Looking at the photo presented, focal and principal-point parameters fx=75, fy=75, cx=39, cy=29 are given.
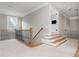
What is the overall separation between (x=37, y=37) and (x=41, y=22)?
4.02ft

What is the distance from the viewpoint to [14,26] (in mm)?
7629

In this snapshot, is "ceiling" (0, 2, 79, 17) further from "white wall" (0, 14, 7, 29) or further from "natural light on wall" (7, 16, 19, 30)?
"natural light on wall" (7, 16, 19, 30)

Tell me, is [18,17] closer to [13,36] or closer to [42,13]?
[13,36]

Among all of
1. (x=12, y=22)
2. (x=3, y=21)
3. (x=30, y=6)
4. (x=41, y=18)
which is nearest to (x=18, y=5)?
(x=30, y=6)

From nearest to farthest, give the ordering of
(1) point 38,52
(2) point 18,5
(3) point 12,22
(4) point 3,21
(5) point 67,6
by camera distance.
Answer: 1. (1) point 38,52
2. (2) point 18,5
3. (5) point 67,6
4. (4) point 3,21
5. (3) point 12,22

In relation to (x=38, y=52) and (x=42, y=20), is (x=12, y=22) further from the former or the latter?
(x=38, y=52)

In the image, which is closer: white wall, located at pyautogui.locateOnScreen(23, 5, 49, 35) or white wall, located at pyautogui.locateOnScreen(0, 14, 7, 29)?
white wall, located at pyautogui.locateOnScreen(23, 5, 49, 35)

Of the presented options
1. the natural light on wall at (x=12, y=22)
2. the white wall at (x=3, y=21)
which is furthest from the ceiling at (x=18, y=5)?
the natural light on wall at (x=12, y=22)

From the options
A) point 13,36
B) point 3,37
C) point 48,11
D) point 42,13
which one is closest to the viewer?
point 48,11

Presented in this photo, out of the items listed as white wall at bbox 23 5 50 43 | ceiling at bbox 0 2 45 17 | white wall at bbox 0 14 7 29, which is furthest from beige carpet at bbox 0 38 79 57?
white wall at bbox 0 14 7 29

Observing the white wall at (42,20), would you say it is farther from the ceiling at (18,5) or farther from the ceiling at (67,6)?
the ceiling at (67,6)

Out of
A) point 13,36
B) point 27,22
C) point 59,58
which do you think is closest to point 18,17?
point 27,22

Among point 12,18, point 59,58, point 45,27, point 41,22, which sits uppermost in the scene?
point 12,18

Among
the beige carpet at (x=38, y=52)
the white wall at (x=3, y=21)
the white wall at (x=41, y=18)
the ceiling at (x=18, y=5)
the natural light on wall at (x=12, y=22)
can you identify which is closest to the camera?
the beige carpet at (x=38, y=52)
